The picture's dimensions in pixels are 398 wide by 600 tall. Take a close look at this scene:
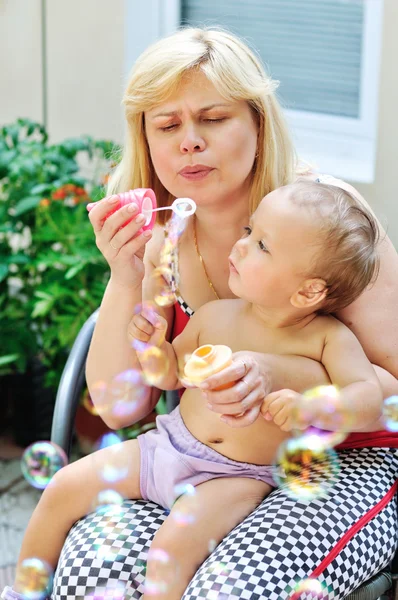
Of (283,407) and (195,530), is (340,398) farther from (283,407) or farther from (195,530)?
(195,530)

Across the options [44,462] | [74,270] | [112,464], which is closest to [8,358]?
[74,270]

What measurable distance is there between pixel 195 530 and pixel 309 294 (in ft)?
1.44

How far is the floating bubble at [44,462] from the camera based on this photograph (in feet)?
5.49

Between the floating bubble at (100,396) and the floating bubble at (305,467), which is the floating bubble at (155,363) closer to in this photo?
the floating bubble at (100,396)

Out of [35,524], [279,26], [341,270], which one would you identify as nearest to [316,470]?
[341,270]

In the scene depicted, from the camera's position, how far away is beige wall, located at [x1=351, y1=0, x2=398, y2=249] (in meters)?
2.45

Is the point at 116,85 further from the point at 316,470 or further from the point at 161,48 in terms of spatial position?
the point at 316,470

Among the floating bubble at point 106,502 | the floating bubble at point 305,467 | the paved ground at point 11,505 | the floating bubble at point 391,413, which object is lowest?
the paved ground at point 11,505

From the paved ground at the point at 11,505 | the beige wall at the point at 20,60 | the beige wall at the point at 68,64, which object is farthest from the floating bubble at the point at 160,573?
the beige wall at the point at 20,60

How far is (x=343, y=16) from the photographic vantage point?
111 inches

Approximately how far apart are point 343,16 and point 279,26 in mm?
268

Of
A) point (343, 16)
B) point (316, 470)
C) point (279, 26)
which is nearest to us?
point (316, 470)

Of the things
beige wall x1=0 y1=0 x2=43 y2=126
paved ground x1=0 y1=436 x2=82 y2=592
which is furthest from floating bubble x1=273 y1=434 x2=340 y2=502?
beige wall x1=0 y1=0 x2=43 y2=126

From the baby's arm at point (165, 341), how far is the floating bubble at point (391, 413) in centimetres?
37
